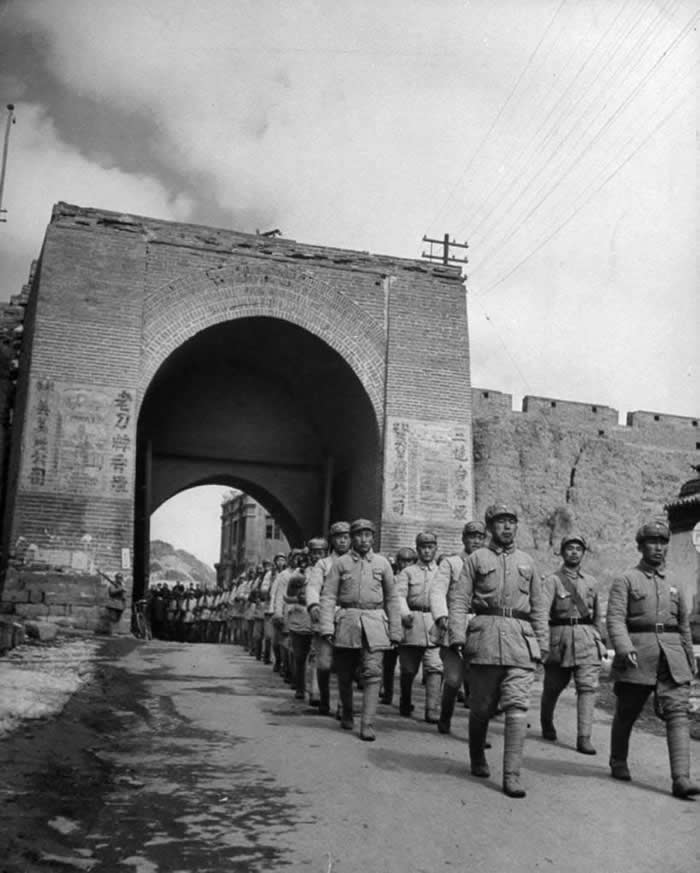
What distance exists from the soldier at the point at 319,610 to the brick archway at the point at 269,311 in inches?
384

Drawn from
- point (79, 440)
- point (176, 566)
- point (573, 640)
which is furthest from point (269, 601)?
point (176, 566)

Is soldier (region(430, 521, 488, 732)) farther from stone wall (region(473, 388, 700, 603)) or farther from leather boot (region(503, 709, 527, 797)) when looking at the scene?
stone wall (region(473, 388, 700, 603))

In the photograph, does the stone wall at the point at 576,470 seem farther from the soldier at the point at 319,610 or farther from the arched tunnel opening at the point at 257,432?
the soldier at the point at 319,610

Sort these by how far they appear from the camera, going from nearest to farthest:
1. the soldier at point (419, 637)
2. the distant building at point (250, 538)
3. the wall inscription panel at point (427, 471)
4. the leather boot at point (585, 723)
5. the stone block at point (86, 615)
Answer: the leather boot at point (585, 723), the soldier at point (419, 637), the stone block at point (86, 615), the wall inscription panel at point (427, 471), the distant building at point (250, 538)

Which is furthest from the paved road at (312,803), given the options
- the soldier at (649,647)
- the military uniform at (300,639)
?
the military uniform at (300,639)

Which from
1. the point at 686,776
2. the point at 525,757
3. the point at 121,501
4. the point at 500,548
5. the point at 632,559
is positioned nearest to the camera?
the point at 686,776

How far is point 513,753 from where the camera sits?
5.60 metres

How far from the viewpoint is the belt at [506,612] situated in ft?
20.0

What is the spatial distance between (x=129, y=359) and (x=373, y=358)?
185 inches

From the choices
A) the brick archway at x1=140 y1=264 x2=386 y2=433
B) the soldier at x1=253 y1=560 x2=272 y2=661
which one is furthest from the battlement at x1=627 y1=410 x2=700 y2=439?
the soldier at x1=253 y1=560 x2=272 y2=661

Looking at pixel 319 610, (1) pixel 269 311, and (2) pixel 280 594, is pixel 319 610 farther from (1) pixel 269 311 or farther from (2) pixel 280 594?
(1) pixel 269 311

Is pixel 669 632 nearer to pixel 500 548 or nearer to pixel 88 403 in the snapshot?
pixel 500 548

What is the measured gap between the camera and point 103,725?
7.22 metres

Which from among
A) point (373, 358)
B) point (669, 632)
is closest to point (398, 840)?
point (669, 632)
